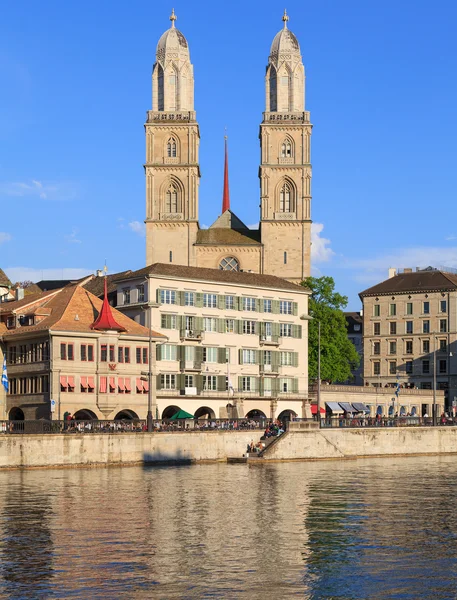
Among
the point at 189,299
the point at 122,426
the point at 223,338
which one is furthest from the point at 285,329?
the point at 122,426

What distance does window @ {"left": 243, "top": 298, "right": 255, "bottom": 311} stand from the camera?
102m

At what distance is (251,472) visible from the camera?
72.1 m

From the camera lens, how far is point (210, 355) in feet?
322

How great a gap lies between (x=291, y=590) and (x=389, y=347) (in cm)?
11204

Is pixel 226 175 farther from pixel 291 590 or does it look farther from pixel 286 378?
pixel 291 590

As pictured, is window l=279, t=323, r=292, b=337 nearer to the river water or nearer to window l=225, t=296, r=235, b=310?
window l=225, t=296, r=235, b=310

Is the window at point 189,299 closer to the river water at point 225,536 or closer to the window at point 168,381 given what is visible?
the window at point 168,381

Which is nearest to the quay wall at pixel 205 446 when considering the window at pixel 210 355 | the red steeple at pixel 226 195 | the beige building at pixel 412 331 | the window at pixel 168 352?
the window at pixel 168 352

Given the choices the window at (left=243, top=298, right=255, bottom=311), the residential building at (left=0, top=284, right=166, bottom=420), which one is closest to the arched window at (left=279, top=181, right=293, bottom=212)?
the window at (left=243, top=298, right=255, bottom=311)

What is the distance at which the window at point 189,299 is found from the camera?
9731 cm

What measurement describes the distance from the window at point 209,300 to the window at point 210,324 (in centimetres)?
113

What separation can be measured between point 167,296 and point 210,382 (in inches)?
316

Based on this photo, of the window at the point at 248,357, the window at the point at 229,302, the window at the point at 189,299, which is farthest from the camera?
the window at the point at 248,357

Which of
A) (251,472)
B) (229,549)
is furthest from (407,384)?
(229,549)
